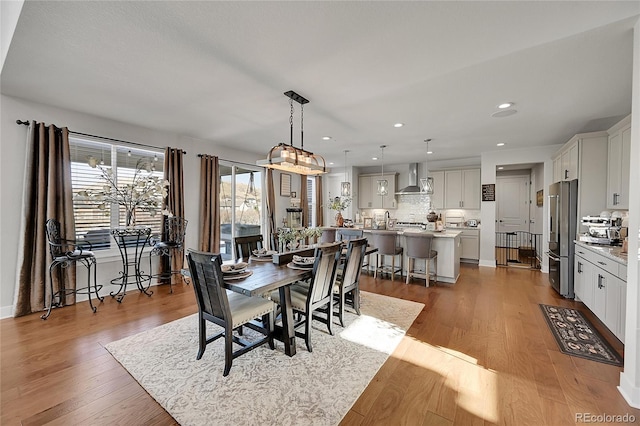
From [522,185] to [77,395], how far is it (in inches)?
402

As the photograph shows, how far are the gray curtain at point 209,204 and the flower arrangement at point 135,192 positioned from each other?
2.37 feet

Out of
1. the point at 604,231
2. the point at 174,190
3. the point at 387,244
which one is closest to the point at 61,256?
the point at 174,190

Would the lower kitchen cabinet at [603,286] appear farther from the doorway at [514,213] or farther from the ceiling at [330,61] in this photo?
the doorway at [514,213]

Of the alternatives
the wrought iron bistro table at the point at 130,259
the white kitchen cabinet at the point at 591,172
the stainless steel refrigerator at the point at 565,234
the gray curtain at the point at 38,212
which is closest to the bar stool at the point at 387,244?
the stainless steel refrigerator at the point at 565,234

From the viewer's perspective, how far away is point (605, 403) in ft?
6.23

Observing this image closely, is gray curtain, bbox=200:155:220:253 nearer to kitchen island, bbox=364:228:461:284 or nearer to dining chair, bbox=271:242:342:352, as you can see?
dining chair, bbox=271:242:342:352

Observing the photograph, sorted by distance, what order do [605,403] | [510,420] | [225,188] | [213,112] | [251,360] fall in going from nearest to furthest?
[510,420] → [605,403] → [251,360] → [213,112] → [225,188]

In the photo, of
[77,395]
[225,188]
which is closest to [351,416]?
[77,395]

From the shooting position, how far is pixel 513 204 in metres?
8.25

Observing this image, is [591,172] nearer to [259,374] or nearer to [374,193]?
[374,193]

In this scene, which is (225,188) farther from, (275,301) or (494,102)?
(494,102)

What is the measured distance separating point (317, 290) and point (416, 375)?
109 centimetres

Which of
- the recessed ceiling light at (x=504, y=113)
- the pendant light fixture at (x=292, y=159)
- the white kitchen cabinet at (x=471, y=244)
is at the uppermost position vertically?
the recessed ceiling light at (x=504, y=113)

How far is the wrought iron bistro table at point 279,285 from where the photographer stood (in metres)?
2.11
